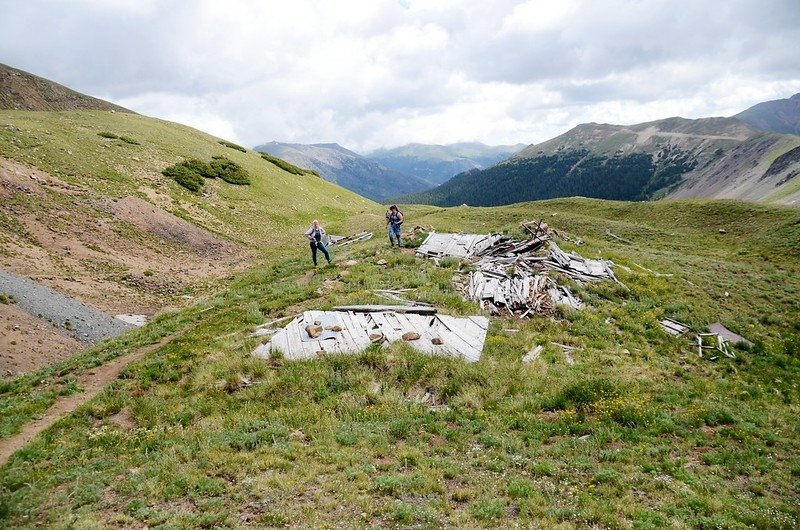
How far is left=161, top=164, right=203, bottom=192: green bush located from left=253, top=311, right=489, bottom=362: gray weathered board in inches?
1412

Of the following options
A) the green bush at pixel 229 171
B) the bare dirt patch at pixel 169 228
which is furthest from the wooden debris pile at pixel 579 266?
the green bush at pixel 229 171

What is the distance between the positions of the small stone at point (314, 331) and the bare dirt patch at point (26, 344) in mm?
10577

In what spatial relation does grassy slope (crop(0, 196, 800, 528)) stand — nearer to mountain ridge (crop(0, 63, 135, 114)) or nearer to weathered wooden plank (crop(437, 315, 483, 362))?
weathered wooden plank (crop(437, 315, 483, 362))

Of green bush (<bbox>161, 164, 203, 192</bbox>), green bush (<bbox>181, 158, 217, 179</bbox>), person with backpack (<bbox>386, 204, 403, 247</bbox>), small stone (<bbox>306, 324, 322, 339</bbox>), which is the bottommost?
small stone (<bbox>306, 324, 322, 339</bbox>)

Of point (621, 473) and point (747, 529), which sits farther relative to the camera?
point (621, 473)

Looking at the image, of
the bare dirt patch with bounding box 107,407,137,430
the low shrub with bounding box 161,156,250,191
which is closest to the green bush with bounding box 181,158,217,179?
the low shrub with bounding box 161,156,250,191

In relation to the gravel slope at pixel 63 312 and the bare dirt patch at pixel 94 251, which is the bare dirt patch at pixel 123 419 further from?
the gravel slope at pixel 63 312

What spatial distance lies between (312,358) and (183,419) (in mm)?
4245

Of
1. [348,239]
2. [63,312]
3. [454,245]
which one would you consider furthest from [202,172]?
[454,245]

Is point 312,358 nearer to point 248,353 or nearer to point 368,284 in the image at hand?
point 248,353

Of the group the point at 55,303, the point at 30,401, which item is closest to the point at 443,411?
the point at 30,401

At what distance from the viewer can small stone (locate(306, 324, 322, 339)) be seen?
52.8 ft

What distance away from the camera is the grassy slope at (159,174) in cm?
3897

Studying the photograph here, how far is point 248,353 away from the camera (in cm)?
1533
